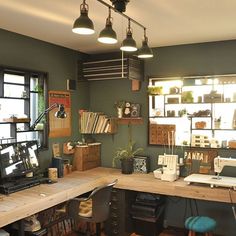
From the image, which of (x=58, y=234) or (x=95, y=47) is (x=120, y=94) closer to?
(x=95, y=47)

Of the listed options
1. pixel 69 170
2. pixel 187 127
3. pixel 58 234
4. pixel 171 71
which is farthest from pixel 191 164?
pixel 58 234

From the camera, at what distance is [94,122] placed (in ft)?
15.5

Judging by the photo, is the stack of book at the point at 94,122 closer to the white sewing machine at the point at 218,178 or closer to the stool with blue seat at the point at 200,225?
the white sewing machine at the point at 218,178

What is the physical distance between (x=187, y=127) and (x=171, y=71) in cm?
85

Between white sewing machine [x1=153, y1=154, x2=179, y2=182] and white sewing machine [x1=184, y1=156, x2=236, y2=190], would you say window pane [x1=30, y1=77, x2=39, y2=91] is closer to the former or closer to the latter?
white sewing machine [x1=153, y1=154, x2=179, y2=182]

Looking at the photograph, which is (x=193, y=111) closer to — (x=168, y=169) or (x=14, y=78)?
(x=168, y=169)

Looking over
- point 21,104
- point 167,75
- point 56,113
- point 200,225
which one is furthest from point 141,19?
point 200,225

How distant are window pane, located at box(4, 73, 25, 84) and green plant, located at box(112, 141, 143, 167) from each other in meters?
1.73

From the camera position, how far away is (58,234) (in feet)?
12.9

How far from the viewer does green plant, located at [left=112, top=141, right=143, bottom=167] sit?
431cm

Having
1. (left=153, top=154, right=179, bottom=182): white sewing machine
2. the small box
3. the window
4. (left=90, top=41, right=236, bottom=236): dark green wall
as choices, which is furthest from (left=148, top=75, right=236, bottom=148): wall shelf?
the window

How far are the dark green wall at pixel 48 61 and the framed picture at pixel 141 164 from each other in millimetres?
1036

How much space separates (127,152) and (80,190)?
1.03 metres

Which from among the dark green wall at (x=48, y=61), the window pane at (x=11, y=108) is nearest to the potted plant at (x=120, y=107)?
the dark green wall at (x=48, y=61)
